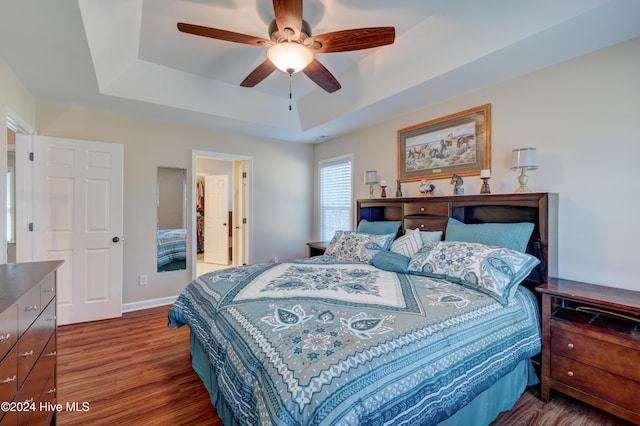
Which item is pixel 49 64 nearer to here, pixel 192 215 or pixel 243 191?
pixel 192 215

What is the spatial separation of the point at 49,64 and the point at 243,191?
8.83 ft

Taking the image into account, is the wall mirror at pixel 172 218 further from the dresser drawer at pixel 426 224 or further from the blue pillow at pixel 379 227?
the dresser drawer at pixel 426 224

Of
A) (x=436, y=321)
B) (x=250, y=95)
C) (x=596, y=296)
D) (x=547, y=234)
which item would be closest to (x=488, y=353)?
(x=436, y=321)

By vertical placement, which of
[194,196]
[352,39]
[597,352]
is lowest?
[597,352]

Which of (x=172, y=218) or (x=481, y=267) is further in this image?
(x=172, y=218)

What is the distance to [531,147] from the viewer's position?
8.19ft

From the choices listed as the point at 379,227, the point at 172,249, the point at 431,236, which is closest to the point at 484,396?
the point at 431,236

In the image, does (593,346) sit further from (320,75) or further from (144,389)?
(144,389)

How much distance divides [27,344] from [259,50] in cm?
279

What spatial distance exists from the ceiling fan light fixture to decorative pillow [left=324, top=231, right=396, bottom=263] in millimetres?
1807

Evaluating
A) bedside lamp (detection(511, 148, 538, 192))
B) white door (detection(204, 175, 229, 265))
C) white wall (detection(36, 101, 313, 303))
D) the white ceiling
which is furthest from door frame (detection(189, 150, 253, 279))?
bedside lamp (detection(511, 148, 538, 192))

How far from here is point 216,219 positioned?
618 cm

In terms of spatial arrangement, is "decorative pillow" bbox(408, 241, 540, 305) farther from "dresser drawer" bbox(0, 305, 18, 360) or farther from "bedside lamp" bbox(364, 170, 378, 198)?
"dresser drawer" bbox(0, 305, 18, 360)

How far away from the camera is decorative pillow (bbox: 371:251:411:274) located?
250cm
